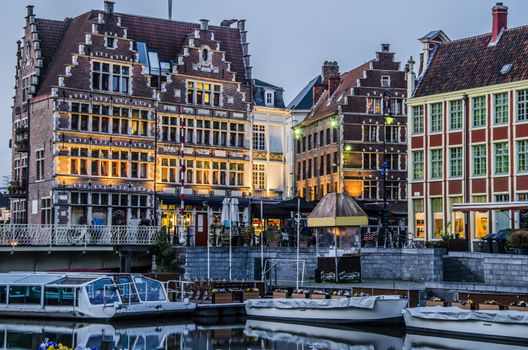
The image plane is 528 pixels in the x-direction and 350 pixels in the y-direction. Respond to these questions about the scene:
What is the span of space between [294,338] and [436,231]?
18.0m

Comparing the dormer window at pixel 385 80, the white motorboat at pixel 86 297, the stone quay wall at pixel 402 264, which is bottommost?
the white motorboat at pixel 86 297

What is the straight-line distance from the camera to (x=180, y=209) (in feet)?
157

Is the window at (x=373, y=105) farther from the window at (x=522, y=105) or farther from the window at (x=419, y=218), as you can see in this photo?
the window at (x=522, y=105)

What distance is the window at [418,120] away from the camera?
4591cm

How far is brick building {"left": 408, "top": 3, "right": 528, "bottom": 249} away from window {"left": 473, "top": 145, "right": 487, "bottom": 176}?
4cm

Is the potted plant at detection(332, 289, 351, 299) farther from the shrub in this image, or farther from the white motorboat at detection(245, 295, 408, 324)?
the shrub

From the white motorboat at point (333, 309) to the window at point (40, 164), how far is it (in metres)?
15.9

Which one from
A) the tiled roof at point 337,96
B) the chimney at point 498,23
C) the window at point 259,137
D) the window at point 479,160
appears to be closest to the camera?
the window at point 479,160

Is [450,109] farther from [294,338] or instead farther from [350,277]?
[294,338]

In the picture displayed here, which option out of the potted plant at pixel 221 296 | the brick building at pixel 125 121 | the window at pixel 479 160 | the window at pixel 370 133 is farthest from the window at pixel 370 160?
the potted plant at pixel 221 296

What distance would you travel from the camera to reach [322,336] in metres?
28.7

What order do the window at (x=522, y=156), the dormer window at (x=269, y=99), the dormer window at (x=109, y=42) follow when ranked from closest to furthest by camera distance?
the window at (x=522, y=156)
the dormer window at (x=109, y=42)
the dormer window at (x=269, y=99)

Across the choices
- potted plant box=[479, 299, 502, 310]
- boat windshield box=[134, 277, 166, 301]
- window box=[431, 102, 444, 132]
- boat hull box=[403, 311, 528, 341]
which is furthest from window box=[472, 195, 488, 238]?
boat windshield box=[134, 277, 166, 301]

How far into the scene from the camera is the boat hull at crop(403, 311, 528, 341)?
26.5 meters
